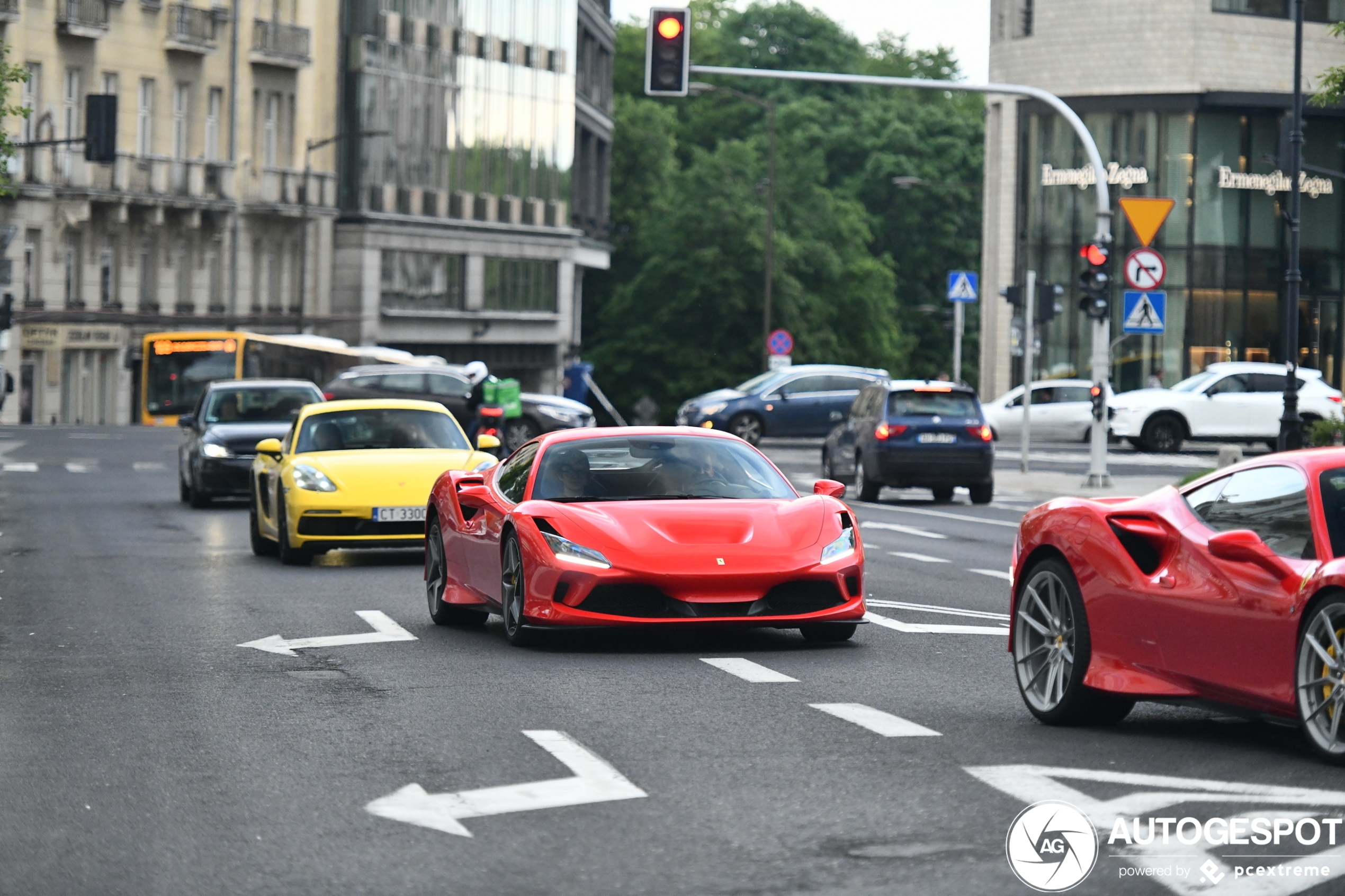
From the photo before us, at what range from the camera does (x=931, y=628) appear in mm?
13445

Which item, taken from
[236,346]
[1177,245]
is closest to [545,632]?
[236,346]

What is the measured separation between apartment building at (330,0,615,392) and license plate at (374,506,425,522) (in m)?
53.2

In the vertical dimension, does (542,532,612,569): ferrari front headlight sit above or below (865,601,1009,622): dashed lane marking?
above

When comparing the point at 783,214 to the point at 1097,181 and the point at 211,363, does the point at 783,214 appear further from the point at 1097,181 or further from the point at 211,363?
the point at 1097,181

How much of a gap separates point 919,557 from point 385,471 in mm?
4770

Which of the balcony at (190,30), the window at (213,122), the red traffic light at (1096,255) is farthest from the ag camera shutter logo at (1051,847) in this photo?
the window at (213,122)

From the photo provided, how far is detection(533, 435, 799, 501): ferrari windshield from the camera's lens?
499 inches

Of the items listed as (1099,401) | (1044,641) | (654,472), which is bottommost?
(1044,641)

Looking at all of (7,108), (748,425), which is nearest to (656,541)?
(7,108)

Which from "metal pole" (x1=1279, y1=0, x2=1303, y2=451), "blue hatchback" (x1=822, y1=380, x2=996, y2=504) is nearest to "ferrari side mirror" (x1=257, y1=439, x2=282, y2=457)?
"blue hatchback" (x1=822, y1=380, x2=996, y2=504)

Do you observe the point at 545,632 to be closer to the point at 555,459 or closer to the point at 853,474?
the point at 555,459

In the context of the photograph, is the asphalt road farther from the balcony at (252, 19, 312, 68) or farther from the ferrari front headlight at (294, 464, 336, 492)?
the balcony at (252, 19, 312, 68)

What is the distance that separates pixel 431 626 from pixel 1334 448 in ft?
20.7

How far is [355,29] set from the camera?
77062mm
